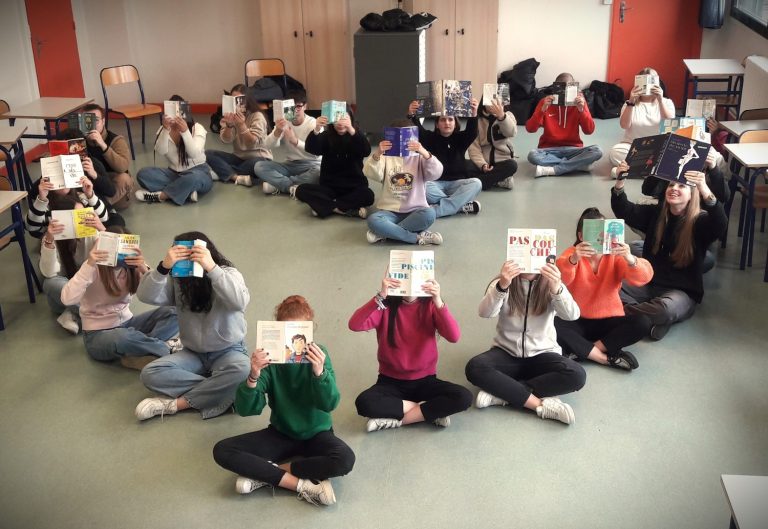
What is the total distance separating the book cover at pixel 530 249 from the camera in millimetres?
3988

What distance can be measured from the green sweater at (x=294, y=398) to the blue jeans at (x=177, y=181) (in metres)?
4.02

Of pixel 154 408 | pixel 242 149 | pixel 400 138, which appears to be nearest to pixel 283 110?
pixel 242 149

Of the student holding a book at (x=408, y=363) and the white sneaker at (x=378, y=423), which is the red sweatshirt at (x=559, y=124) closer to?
the student holding a book at (x=408, y=363)

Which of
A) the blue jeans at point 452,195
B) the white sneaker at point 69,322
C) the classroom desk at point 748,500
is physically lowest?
the white sneaker at point 69,322

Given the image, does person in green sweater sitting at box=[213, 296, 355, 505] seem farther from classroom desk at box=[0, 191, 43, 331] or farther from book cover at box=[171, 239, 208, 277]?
classroom desk at box=[0, 191, 43, 331]

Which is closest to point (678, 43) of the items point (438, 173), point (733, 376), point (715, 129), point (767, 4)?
point (767, 4)

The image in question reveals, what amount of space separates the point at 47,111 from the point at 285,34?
3.30m

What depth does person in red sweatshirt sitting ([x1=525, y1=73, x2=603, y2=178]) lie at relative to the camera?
7727 mm

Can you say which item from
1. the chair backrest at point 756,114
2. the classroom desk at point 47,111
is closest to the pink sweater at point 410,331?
the chair backrest at point 756,114

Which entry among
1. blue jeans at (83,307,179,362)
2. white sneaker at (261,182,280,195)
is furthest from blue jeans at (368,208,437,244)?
blue jeans at (83,307,179,362)

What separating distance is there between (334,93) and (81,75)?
305 cm

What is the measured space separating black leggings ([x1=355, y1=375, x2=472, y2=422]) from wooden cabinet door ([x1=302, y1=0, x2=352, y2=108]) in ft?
21.3

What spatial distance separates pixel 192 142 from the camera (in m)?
7.33

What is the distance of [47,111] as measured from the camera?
24.5 ft
